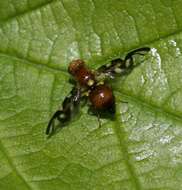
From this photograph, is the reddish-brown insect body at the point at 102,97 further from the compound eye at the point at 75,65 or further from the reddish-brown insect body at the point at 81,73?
the compound eye at the point at 75,65

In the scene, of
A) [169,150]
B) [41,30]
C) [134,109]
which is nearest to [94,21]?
[41,30]

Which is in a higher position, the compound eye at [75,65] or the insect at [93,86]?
the compound eye at [75,65]

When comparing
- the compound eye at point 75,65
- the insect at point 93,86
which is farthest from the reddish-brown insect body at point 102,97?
the compound eye at point 75,65

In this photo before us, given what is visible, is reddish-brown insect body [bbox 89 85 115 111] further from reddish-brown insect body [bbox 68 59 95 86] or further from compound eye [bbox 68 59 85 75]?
compound eye [bbox 68 59 85 75]

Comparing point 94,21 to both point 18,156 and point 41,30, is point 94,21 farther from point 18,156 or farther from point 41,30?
point 18,156

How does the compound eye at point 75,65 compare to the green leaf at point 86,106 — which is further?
the compound eye at point 75,65

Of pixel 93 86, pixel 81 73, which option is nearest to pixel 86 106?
pixel 93 86
